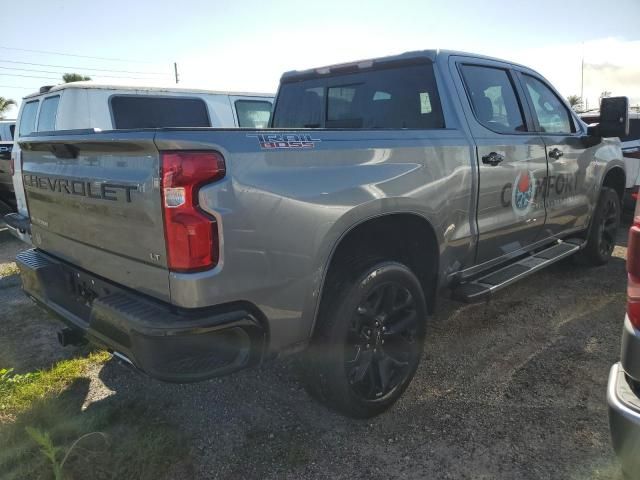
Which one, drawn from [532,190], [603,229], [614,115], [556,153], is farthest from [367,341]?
[603,229]

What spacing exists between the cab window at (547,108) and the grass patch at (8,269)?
217 inches

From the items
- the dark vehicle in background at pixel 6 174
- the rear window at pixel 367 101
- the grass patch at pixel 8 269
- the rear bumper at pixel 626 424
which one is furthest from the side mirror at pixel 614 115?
the dark vehicle in background at pixel 6 174

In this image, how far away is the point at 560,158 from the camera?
412 cm

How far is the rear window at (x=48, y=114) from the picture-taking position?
6.06 metres

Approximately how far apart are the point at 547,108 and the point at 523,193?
1059 millimetres

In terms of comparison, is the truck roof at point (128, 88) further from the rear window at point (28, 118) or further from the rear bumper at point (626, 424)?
the rear bumper at point (626, 424)

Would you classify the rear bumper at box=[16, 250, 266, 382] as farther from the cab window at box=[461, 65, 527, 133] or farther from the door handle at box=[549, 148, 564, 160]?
the door handle at box=[549, 148, 564, 160]

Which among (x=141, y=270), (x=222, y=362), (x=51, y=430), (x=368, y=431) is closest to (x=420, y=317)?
(x=368, y=431)

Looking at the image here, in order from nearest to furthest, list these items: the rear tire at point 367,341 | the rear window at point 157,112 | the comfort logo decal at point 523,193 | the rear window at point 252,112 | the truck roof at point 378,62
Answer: the rear tire at point 367,341 → the truck roof at point 378,62 → the comfort logo decal at point 523,193 → the rear window at point 157,112 → the rear window at point 252,112

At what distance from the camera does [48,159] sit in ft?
8.93

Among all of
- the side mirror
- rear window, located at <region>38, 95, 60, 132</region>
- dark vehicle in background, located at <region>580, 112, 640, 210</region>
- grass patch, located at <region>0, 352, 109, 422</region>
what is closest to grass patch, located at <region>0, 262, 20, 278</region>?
rear window, located at <region>38, 95, 60, 132</region>

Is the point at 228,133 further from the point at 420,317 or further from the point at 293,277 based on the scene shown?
the point at 420,317

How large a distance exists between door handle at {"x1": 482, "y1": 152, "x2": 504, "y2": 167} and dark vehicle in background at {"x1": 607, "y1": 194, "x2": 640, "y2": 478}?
144 cm

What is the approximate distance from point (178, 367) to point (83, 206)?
0.98m
